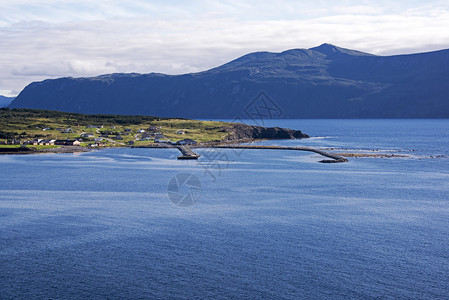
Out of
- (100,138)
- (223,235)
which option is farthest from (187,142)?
(223,235)

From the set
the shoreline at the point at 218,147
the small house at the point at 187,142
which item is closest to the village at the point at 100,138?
the small house at the point at 187,142

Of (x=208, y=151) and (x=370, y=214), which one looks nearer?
(x=370, y=214)

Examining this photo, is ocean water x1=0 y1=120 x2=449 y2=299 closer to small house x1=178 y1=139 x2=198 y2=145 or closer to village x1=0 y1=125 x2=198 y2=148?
village x1=0 y1=125 x2=198 y2=148

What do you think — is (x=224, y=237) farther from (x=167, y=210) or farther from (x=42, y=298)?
(x=42, y=298)

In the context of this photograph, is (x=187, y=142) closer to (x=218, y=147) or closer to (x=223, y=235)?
(x=218, y=147)

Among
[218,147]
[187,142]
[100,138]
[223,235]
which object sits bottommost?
[223,235]

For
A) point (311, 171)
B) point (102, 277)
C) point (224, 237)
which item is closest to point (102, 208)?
point (224, 237)

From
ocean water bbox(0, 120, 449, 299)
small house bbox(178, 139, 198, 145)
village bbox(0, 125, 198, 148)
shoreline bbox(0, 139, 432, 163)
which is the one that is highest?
village bbox(0, 125, 198, 148)

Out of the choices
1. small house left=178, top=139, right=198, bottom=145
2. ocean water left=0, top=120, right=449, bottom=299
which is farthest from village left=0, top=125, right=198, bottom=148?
ocean water left=0, top=120, right=449, bottom=299
